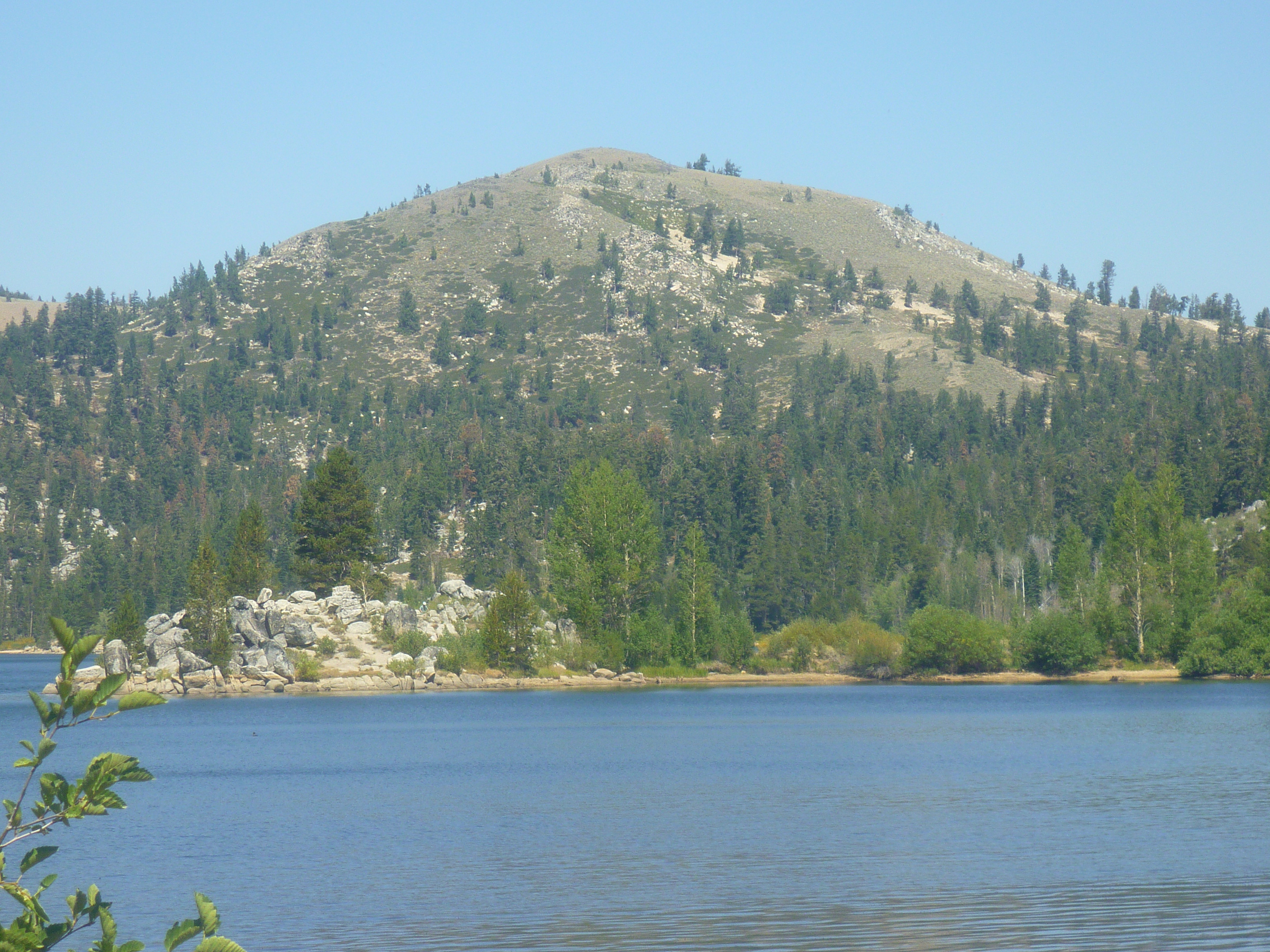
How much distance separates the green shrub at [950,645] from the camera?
101562 millimetres

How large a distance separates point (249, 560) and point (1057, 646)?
66688 mm

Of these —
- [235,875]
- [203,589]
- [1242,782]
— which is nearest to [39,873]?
[235,875]

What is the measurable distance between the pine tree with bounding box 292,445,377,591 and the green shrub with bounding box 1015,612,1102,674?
181 feet

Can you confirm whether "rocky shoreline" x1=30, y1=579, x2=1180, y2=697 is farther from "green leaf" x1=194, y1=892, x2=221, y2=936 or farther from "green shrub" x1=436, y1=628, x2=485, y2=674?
"green leaf" x1=194, y1=892, x2=221, y2=936

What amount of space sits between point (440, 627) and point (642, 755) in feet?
188

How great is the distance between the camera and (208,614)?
3878 inches

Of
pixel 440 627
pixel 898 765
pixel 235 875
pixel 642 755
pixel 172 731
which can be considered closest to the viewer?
pixel 235 875

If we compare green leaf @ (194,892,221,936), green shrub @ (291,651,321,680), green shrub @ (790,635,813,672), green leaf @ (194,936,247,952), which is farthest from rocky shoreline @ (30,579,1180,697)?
green leaf @ (194,936,247,952)

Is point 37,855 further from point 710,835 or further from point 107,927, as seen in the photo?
point 710,835

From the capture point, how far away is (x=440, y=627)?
109125 mm

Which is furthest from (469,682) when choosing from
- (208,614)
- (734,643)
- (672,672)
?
(734,643)

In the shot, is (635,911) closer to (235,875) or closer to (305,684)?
(235,875)

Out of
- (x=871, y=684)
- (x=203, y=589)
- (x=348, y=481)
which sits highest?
(x=348, y=481)

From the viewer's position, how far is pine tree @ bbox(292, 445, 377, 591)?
110438mm
